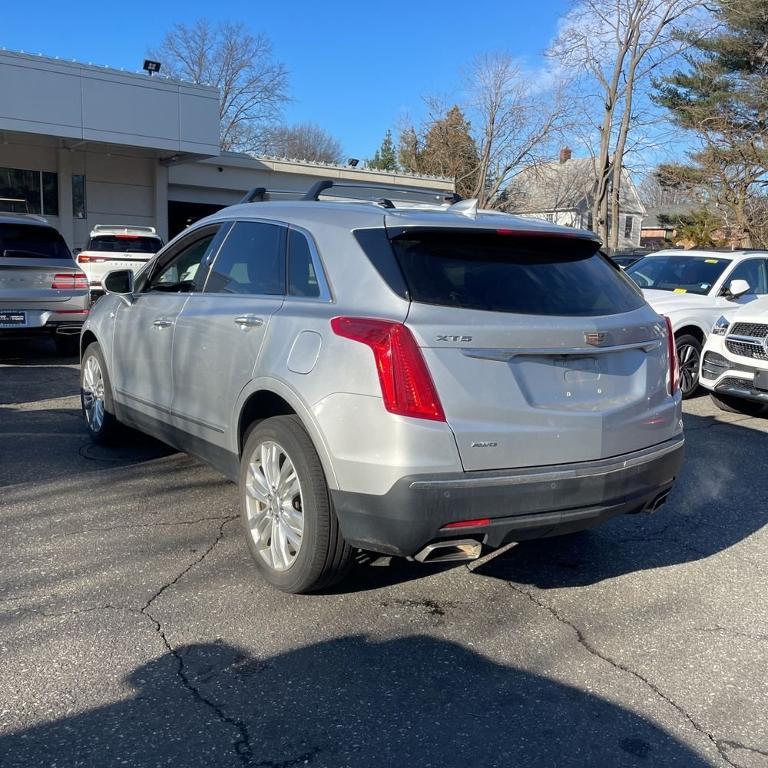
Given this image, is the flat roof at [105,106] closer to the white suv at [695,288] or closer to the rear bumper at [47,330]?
the rear bumper at [47,330]

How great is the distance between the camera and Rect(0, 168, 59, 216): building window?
21.7m

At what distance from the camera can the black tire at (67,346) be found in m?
11.1

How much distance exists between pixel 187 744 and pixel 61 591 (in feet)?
4.61

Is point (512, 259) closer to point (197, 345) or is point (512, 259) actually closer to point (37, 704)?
point (197, 345)

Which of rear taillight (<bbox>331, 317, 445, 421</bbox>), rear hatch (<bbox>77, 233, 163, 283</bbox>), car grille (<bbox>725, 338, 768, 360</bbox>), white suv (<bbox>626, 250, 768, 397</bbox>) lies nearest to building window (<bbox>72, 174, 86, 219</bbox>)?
rear hatch (<bbox>77, 233, 163, 283</bbox>)

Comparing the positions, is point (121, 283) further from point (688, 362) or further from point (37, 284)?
point (688, 362)

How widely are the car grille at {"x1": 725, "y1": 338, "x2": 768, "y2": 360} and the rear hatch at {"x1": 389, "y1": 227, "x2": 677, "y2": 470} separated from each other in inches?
172

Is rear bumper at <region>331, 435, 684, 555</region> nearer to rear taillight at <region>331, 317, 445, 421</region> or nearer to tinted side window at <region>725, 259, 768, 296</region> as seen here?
rear taillight at <region>331, 317, 445, 421</region>

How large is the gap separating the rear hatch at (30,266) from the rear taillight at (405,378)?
7.92 metres

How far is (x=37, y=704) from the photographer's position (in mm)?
2861

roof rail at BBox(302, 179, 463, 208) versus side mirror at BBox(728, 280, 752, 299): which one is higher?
roof rail at BBox(302, 179, 463, 208)

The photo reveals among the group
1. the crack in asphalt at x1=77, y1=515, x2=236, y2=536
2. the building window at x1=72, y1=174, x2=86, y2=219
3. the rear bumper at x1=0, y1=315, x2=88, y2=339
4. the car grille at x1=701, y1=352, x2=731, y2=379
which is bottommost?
the crack in asphalt at x1=77, y1=515, x2=236, y2=536

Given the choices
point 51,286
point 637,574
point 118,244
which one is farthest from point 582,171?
point 637,574

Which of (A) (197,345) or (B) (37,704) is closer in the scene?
(B) (37,704)
